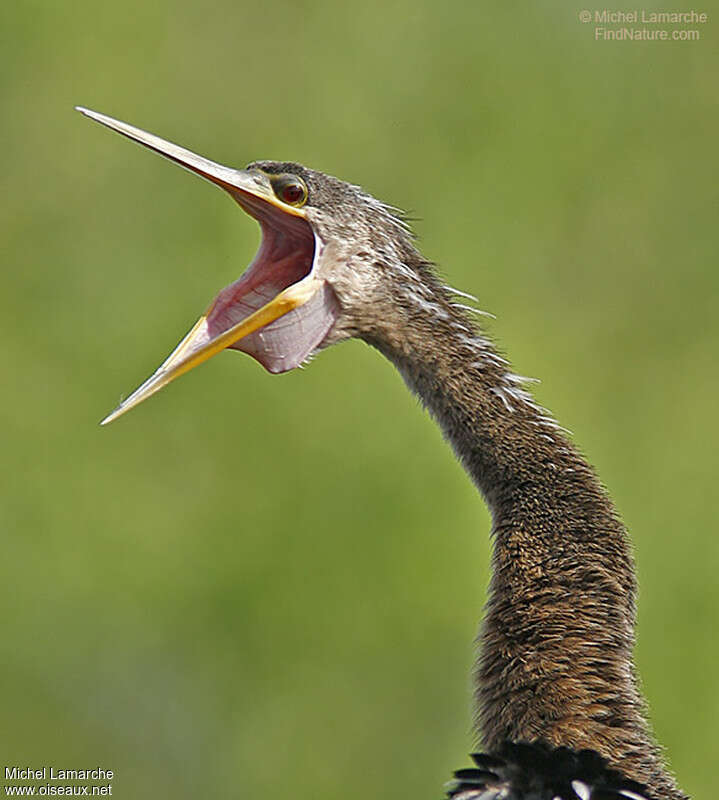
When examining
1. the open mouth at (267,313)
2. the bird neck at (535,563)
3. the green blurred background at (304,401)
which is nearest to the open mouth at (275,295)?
the open mouth at (267,313)

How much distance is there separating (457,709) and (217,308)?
12.4 feet

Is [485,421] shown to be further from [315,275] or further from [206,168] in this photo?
[206,168]

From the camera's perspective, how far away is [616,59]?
31.2 feet

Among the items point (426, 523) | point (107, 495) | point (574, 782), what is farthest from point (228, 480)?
point (574, 782)

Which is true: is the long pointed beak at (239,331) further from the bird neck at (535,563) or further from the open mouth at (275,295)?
the bird neck at (535,563)

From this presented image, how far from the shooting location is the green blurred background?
658 centimetres

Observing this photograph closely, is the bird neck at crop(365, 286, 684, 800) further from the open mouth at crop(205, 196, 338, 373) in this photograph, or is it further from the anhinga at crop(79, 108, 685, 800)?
the open mouth at crop(205, 196, 338, 373)

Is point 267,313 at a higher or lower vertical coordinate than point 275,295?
lower

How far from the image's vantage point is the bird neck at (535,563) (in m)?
2.63

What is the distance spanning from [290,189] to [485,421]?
0.63 m

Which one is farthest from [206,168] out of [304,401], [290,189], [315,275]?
[304,401]

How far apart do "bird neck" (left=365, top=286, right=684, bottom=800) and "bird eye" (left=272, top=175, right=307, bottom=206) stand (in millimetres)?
311

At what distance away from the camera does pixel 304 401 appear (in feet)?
23.5

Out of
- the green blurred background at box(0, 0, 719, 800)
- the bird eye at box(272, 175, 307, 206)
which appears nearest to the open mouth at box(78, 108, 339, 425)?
the bird eye at box(272, 175, 307, 206)
